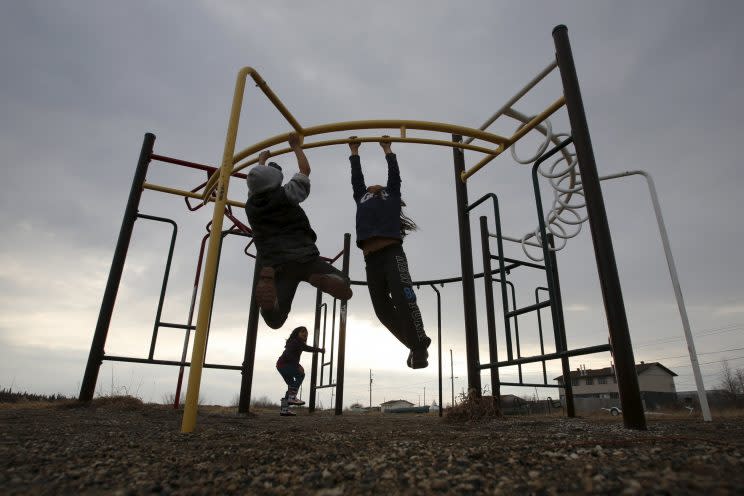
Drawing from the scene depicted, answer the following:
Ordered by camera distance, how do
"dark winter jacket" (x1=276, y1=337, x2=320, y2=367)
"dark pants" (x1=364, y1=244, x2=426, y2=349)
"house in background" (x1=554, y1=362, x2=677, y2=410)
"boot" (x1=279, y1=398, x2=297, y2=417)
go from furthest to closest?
"house in background" (x1=554, y1=362, x2=677, y2=410) < "dark winter jacket" (x1=276, y1=337, x2=320, y2=367) < "boot" (x1=279, y1=398, x2=297, y2=417) < "dark pants" (x1=364, y1=244, x2=426, y2=349)

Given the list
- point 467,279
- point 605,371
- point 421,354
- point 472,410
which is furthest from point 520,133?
point 605,371

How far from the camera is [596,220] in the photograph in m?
2.62

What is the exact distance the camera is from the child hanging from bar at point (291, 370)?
15.0ft

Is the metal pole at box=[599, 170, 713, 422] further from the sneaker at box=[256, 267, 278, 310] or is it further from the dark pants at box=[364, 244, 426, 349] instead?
the sneaker at box=[256, 267, 278, 310]

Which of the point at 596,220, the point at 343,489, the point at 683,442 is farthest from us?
the point at 596,220

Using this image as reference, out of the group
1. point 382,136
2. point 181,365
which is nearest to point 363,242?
point 382,136

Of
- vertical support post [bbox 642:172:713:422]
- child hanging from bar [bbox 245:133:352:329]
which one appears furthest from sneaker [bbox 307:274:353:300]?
vertical support post [bbox 642:172:713:422]

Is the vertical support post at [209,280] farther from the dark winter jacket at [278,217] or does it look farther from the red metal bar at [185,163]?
the red metal bar at [185,163]

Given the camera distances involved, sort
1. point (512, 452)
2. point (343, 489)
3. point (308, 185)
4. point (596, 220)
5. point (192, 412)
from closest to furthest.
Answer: point (343, 489) < point (512, 452) < point (192, 412) < point (596, 220) < point (308, 185)

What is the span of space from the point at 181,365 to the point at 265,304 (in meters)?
2.02

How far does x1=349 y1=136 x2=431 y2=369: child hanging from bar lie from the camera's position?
326 centimetres

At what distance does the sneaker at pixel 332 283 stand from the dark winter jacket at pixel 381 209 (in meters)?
0.45

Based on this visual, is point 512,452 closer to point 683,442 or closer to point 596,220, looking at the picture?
point 683,442

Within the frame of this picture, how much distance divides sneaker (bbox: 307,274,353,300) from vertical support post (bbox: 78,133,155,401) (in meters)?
2.43
